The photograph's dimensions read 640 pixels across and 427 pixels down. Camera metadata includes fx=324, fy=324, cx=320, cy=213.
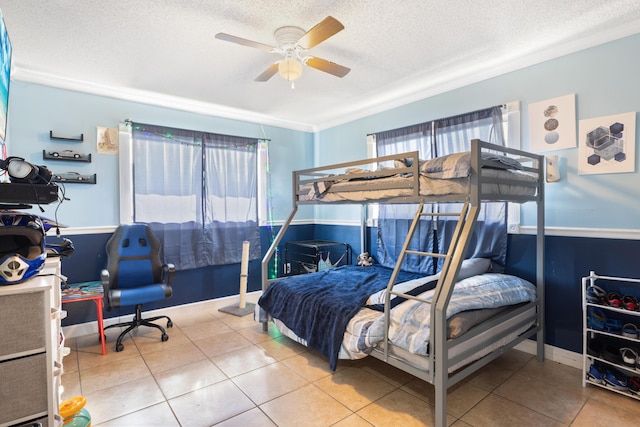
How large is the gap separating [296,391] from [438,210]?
2209 millimetres

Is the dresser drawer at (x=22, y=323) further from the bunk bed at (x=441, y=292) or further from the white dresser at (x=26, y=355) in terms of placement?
the bunk bed at (x=441, y=292)

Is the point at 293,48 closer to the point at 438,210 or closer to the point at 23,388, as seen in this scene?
the point at 438,210

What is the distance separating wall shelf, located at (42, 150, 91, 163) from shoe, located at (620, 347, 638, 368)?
473 cm

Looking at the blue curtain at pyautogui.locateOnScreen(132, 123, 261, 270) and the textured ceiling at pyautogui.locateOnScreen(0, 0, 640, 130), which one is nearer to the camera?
the textured ceiling at pyautogui.locateOnScreen(0, 0, 640, 130)

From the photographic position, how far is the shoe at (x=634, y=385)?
2.08 metres

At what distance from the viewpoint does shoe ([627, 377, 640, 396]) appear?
6.83 feet

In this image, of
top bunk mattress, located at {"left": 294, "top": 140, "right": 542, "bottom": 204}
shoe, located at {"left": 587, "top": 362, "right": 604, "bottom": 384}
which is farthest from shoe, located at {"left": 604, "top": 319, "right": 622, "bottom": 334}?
top bunk mattress, located at {"left": 294, "top": 140, "right": 542, "bottom": 204}

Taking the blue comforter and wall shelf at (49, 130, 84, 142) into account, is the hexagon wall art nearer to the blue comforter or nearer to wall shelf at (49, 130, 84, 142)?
the blue comforter

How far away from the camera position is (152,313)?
12.1 ft

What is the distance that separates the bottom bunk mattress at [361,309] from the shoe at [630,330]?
21.1 inches

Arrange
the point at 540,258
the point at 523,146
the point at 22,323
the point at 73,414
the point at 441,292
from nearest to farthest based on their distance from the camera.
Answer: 1. the point at 22,323
2. the point at 73,414
3. the point at 441,292
4. the point at 540,258
5. the point at 523,146

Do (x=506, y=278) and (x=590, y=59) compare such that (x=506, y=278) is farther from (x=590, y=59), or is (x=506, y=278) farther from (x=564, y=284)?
(x=590, y=59)

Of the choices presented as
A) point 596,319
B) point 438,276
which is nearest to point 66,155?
point 438,276

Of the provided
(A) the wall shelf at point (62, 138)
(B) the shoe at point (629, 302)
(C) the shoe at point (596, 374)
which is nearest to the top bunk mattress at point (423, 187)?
(B) the shoe at point (629, 302)
